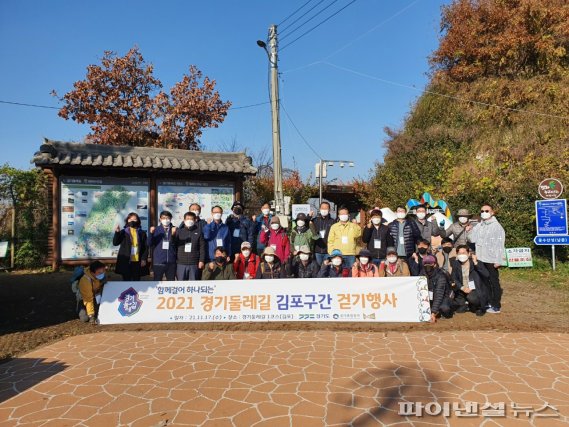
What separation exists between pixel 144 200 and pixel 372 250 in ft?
21.6

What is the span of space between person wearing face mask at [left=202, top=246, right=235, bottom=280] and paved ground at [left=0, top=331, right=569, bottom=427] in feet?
4.44

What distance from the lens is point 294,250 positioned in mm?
7703

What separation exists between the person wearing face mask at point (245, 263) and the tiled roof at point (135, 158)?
4422 mm

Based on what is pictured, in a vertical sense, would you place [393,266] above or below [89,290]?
above

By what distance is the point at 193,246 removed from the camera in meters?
7.20

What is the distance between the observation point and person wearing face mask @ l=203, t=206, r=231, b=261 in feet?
24.6

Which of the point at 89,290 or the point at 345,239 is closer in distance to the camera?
the point at 89,290

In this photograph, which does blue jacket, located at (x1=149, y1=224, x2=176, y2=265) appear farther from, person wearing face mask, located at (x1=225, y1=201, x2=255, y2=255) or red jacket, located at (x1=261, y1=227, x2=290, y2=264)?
red jacket, located at (x1=261, y1=227, x2=290, y2=264)

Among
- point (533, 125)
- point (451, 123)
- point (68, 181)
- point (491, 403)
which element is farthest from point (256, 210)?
point (491, 403)

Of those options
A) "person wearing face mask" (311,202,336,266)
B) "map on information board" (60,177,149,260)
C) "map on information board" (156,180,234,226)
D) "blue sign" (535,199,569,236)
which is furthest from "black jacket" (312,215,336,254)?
"blue sign" (535,199,569,236)

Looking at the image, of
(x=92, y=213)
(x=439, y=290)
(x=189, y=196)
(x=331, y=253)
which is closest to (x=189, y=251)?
(x=331, y=253)

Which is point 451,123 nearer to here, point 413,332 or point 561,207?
point 561,207

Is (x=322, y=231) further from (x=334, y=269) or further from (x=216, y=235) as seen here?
(x=216, y=235)

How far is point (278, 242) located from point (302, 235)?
50 centimetres
